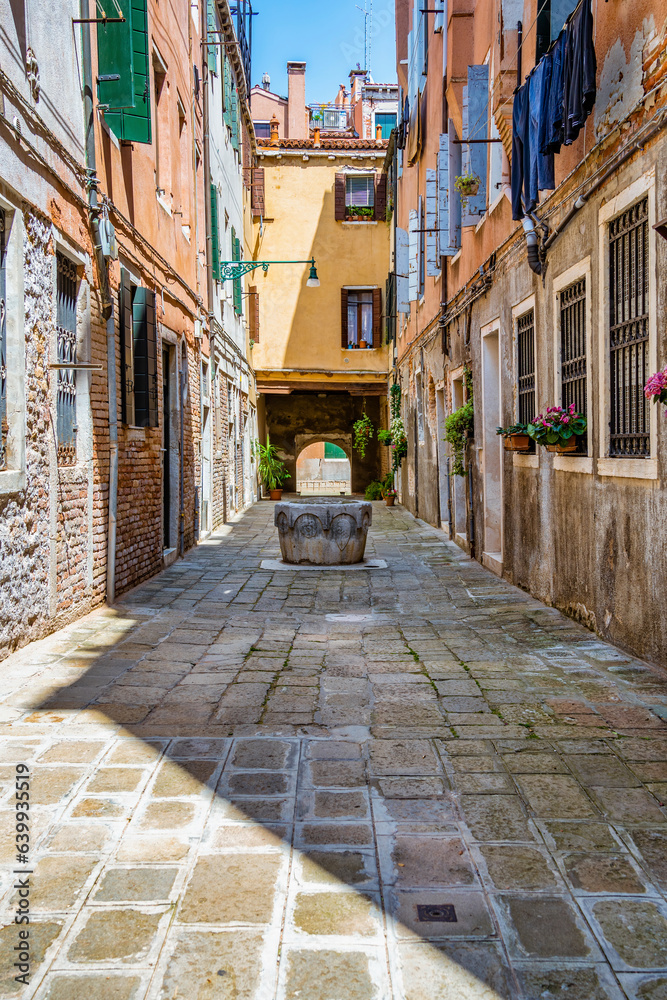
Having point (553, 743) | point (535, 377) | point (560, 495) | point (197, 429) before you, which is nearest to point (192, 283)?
point (197, 429)

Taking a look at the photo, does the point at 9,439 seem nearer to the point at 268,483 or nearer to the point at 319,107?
the point at 268,483

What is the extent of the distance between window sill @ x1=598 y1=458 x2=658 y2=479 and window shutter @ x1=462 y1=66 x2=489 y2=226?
5238 mm

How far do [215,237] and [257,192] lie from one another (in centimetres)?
970

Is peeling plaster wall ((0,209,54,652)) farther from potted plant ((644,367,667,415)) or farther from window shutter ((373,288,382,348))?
window shutter ((373,288,382,348))

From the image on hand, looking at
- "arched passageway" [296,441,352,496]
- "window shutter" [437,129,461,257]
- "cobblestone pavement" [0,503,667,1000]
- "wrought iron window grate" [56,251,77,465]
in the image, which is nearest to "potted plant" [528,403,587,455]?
"cobblestone pavement" [0,503,667,1000]

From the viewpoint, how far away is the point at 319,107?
1421 inches

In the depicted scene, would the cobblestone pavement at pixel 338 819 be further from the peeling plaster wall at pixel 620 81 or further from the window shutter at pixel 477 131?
the window shutter at pixel 477 131

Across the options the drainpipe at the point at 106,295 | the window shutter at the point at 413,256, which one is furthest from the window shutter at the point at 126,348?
the window shutter at the point at 413,256

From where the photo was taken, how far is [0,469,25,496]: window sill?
518 cm

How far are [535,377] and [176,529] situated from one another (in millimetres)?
5314

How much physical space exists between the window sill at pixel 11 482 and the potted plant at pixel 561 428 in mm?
3805

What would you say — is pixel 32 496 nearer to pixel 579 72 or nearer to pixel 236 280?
pixel 579 72

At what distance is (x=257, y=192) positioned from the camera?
23.3 metres

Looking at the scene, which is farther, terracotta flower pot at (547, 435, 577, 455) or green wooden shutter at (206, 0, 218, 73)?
green wooden shutter at (206, 0, 218, 73)
